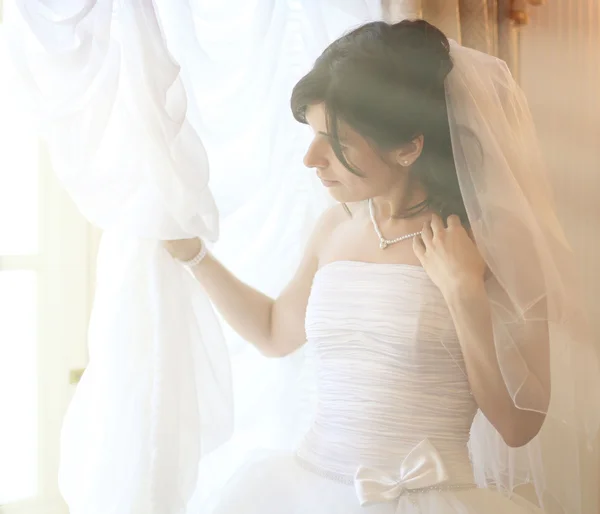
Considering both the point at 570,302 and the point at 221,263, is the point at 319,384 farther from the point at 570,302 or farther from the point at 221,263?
the point at 570,302

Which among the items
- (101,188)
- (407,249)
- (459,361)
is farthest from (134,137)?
(459,361)

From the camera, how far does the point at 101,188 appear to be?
674 mm

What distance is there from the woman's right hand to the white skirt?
29cm

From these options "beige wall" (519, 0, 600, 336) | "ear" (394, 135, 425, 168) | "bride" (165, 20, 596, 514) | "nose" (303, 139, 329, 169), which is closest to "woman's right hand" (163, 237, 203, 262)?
"bride" (165, 20, 596, 514)

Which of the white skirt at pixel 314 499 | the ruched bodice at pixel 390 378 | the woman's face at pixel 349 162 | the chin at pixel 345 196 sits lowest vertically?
the white skirt at pixel 314 499

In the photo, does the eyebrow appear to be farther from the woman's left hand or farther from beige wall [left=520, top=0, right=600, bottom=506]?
beige wall [left=520, top=0, right=600, bottom=506]

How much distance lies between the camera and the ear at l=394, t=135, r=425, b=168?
83 centimetres

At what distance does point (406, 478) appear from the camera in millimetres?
767

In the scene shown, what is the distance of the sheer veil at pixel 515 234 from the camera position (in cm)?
78

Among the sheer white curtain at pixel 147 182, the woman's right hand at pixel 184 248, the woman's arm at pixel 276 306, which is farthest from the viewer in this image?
the woman's arm at pixel 276 306

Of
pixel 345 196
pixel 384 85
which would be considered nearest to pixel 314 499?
pixel 345 196

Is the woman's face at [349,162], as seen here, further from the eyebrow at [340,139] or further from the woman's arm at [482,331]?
the woman's arm at [482,331]

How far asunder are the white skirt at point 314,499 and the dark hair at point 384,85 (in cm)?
40

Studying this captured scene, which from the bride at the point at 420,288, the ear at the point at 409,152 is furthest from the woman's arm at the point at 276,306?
the ear at the point at 409,152
